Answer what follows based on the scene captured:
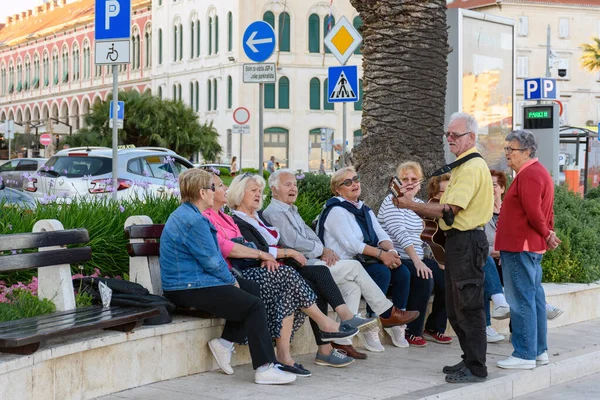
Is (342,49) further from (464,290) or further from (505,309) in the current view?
(464,290)

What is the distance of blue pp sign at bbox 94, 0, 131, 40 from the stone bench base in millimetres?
6002

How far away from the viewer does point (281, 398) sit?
769 centimetres

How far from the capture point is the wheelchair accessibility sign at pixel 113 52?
13828 millimetres

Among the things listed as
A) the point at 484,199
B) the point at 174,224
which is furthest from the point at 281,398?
the point at 484,199

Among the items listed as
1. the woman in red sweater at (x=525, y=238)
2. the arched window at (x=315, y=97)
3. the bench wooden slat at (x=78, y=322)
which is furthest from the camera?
the arched window at (x=315, y=97)

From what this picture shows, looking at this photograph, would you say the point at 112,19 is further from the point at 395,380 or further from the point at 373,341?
the point at 395,380

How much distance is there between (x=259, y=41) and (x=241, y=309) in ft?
25.1

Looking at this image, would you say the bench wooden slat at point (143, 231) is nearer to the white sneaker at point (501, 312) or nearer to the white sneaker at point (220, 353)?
the white sneaker at point (220, 353)

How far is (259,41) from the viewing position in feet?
50.5

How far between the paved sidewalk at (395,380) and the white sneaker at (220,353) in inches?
2.9

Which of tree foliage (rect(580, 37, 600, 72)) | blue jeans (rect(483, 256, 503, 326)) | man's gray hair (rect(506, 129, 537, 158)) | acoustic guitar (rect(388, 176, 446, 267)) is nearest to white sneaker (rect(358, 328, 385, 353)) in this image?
acoustic guitar (rect(388, 176, 446, 267))

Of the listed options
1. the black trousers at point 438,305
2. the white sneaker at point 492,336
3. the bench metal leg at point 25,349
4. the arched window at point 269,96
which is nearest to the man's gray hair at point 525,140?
the black trousers at point 438,305

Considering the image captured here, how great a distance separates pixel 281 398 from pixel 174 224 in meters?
1.56

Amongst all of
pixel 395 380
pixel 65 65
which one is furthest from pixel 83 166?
pixel 65 65
